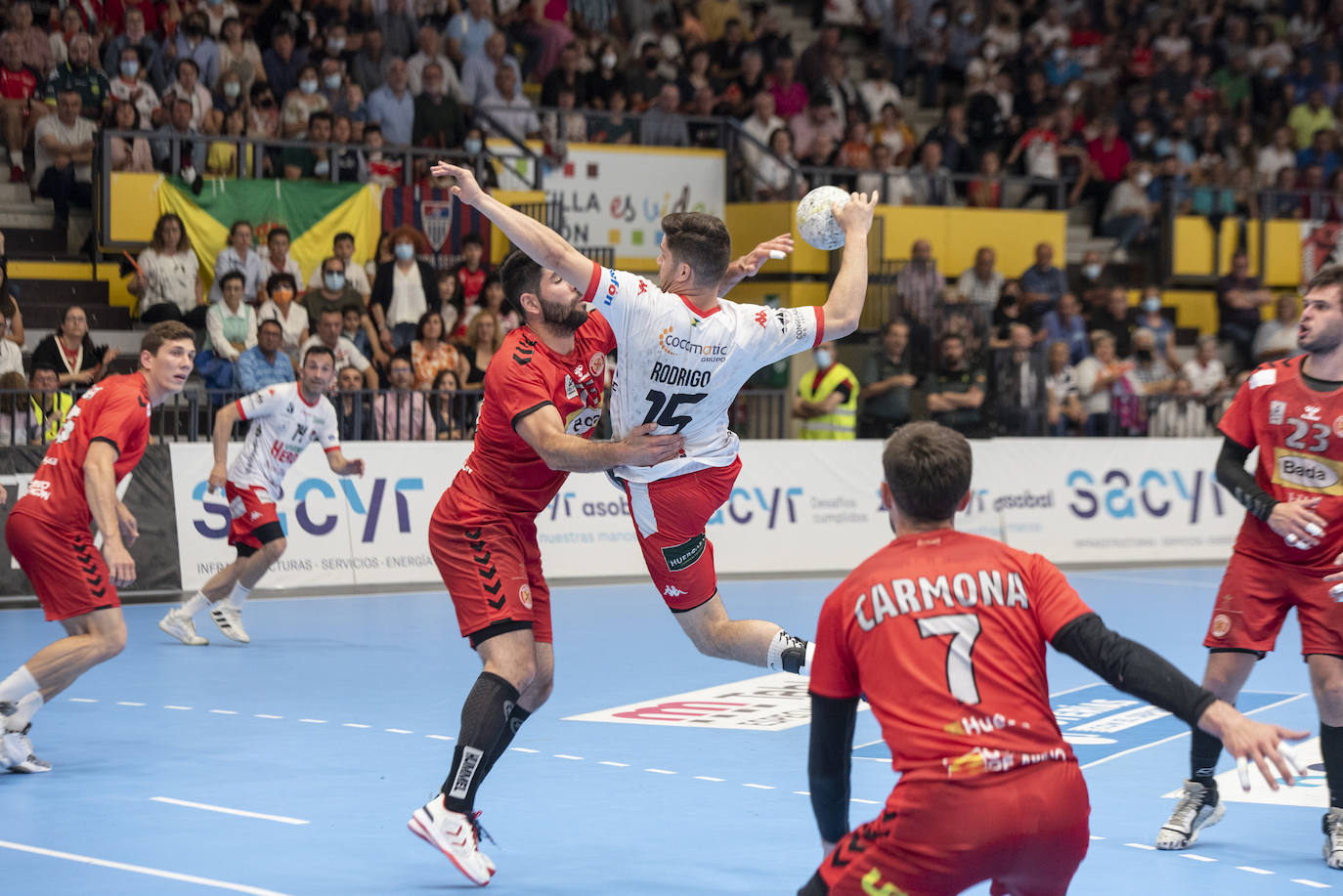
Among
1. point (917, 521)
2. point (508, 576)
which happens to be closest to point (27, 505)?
point (508, 576)

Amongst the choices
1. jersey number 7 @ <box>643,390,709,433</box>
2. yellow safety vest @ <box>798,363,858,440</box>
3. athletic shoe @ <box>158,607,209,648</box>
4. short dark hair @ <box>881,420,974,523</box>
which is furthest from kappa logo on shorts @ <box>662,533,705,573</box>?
yellow safety vest @ <box>798,363,858,440</box>

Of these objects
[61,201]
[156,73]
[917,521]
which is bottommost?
[917,521]

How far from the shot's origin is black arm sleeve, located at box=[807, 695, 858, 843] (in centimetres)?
370

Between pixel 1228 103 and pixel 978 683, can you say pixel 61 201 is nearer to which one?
pixel 978 683

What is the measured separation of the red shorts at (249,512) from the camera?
36.1 ft

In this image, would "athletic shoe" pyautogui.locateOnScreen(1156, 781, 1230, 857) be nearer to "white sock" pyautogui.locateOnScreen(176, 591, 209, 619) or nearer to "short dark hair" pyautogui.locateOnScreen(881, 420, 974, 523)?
"short dark hair" pyautogui.locateOnScreen(881, 420, 974, 523)

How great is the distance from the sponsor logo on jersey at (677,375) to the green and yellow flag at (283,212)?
35.2 feet

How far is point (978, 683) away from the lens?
3.55m

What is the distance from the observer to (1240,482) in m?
5.95

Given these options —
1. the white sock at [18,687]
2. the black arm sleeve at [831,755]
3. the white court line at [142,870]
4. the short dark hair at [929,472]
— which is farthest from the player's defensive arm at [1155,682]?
the white sock at [18,687]

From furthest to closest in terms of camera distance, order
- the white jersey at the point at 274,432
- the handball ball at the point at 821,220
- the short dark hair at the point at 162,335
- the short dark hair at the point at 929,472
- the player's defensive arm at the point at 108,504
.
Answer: the white jersey at the point at 274,432, the short dark hair at the point at 162,335, the player's defensive arm at the point at 108,504, the handball ball at the point at 821,220, the short dark hair at the point at 929,472

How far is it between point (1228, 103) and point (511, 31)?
38.5ft

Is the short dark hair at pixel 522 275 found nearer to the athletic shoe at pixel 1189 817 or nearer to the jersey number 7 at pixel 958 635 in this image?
the jersey number 7 at pixel 958 635

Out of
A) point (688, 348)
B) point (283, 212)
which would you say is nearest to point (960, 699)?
point (688, 348)
